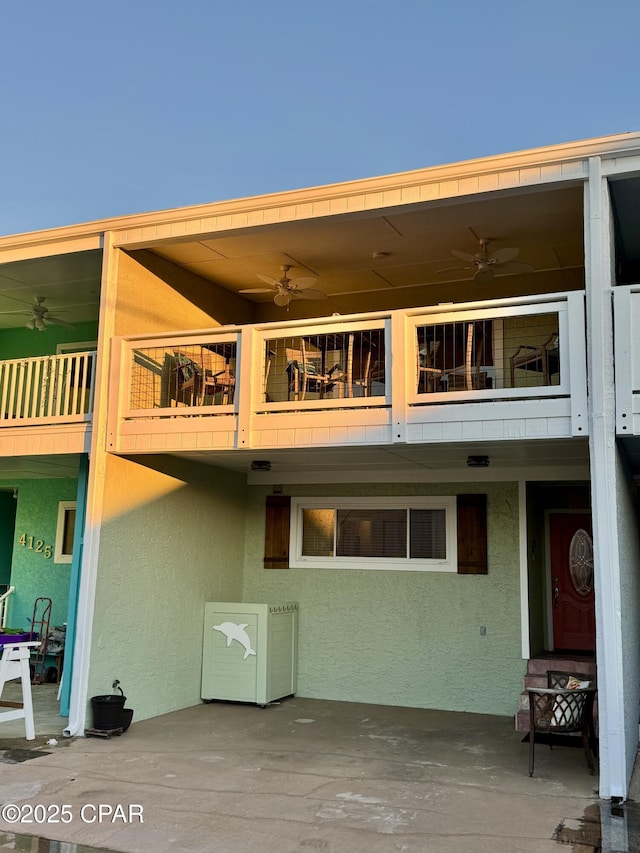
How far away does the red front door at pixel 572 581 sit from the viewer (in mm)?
9594

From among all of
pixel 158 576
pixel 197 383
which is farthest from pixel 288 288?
pixel 158 576

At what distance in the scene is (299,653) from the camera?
10023 millimetres

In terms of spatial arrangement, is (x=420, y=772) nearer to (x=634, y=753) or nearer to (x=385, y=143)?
(x=634, y=753)

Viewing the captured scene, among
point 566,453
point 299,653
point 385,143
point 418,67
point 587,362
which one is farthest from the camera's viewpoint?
point 385,143

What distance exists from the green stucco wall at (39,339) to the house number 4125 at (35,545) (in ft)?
9.82

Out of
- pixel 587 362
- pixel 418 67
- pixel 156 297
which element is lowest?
pixel 587 362

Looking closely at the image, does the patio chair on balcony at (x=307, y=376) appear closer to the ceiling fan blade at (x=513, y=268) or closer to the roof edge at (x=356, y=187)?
the roof edge at (x=356, y=187)

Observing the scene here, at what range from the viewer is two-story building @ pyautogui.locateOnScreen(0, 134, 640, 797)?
671 centimetres

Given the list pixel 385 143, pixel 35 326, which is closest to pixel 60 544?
pixel 35 326

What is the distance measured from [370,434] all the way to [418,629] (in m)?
3.28

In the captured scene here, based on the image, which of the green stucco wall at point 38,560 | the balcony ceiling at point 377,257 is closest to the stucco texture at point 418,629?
the balcony ceiling at point 377,257

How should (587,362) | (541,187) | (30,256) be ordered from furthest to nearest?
(30,256) < (541,187) < (587,362)

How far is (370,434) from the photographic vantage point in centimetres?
732

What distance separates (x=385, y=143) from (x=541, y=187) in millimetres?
19067
